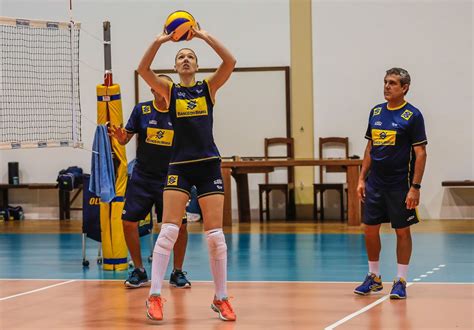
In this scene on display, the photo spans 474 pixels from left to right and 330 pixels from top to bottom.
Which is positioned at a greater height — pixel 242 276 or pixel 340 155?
pixel 340 155

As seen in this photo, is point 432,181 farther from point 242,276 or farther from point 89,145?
point 242,276

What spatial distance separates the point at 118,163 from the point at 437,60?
809 cm

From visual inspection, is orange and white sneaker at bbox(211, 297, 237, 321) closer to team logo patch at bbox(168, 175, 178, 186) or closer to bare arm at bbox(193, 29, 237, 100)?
team logo patch at bbox(168, 175, 178, 186)

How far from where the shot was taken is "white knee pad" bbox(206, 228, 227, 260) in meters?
5.36

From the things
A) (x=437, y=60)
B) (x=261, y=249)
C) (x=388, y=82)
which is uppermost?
(x=437, y=60)

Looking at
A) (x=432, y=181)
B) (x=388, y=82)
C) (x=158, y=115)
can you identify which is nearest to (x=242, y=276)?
(x=158, y=115)

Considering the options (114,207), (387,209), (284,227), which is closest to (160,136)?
(114,207)

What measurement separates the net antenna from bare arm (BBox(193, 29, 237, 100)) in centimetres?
744

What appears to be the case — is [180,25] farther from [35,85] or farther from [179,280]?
[35,85]

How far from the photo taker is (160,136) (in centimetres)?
702

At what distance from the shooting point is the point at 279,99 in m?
15.1

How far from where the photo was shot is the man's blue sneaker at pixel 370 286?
6227 millimetres

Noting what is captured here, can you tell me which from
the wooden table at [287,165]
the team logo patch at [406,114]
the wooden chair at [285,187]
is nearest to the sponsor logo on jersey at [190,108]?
the team logo patch at [406,114]

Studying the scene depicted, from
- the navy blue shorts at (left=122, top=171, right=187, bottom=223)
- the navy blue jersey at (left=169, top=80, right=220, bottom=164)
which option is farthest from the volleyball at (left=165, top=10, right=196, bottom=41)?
the navy blue shorts at (left=122, top=171, right=187, bottom=223)
